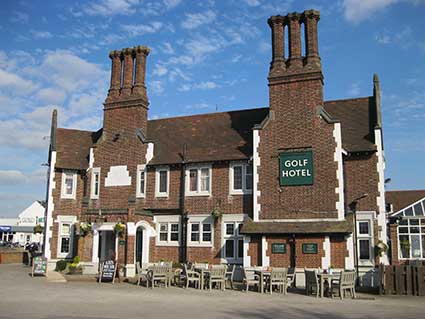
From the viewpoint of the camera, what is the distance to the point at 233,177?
72.2 ft

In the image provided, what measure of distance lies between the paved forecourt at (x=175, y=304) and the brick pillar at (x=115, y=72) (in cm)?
1250

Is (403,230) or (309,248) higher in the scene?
(403,230)

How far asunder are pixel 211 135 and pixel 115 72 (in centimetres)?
731

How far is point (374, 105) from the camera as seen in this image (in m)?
22.1

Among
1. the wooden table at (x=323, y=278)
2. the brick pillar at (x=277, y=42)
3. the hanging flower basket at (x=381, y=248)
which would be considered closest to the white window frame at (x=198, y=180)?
the brick pillar at (x=277, y=42)

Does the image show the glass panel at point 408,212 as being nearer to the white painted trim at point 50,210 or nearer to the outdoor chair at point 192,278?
the outdoor chair at point 192,278

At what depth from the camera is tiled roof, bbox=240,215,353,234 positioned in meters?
18.5

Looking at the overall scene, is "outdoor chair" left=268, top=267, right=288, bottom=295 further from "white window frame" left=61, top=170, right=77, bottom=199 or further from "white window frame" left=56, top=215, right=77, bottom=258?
"white window frame" left=61, top=170, right=77, bottom=199

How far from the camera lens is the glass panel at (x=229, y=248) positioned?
70.0 feet

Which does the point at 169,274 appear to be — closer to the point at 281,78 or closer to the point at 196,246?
the point at 196,246

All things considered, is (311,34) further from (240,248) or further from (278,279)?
(278,279)

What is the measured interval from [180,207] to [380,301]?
36.4 ft

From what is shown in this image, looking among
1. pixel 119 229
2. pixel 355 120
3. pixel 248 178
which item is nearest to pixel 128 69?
pixel 119 229

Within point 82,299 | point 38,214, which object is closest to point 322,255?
point 82,299
